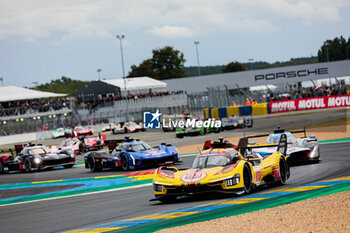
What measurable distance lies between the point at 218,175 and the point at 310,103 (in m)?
38.9

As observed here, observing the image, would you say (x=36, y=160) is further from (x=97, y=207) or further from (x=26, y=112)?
(x=26, y=112)

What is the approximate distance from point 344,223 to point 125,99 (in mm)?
63681

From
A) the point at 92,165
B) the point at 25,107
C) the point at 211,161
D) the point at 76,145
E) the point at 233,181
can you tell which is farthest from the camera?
the point at 25,107

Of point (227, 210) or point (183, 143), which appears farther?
point (183, 143)

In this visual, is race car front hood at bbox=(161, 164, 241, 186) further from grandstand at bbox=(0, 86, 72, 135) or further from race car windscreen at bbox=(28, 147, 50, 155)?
grandstand at bbox=(0, 86, 72, 135)

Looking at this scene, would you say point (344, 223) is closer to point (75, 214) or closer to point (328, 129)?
Result: point (75, 214)

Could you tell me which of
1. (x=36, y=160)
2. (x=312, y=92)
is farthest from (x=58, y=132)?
(x=36, y=160)

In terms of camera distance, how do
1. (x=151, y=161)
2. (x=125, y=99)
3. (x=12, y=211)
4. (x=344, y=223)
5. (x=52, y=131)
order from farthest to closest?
(x=125, y=99), (x=52, y=131), (x=151, y=161), (x=12, y=211), (x=344, y=223)

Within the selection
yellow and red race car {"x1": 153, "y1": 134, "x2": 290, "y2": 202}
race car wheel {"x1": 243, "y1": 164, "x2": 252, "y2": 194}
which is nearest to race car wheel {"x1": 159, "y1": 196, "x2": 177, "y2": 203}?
yellow and red race car {"x1": 153, "y1": 134, "x2": 290, "y2": 202}

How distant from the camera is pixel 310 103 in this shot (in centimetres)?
4856

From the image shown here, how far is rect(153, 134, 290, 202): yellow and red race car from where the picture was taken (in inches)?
445

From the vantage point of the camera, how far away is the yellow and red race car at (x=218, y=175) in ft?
37.1

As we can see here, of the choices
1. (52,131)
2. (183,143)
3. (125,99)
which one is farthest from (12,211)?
(125,99)

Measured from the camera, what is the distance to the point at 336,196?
1002cm
